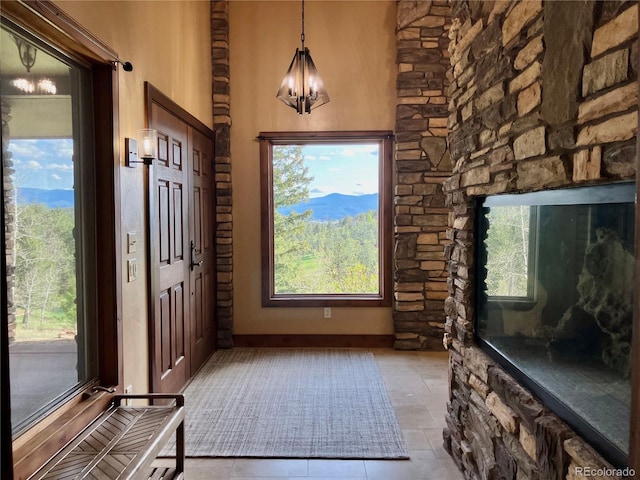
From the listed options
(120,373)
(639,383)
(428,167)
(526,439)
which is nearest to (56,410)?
(120,373)

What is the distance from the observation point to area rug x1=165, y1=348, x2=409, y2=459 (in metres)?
2.34

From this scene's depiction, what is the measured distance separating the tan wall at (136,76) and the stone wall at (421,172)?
7.12 feet

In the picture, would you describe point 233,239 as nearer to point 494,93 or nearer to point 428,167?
point 428,167

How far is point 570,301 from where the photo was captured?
1285mm

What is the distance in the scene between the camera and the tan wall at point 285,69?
404 centimetres

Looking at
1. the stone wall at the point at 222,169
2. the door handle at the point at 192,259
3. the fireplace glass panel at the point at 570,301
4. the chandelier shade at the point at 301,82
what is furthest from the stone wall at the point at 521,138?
the stone wall at the point at 222,169

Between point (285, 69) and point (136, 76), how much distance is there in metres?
2.06

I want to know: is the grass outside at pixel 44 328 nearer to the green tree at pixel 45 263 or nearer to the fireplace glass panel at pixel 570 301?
the green tree at pixel 45 263

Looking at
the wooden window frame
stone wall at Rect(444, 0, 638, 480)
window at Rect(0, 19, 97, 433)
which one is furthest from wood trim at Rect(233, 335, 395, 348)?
window at Rect(0, 19, 97, 433)

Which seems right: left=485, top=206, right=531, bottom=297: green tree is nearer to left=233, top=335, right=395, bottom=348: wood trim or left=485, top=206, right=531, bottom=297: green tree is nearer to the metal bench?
the metal bench

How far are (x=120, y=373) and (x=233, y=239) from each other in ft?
7.40

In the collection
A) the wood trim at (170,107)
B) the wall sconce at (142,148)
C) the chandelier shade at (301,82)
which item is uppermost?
the chandelier shade at (301,82)

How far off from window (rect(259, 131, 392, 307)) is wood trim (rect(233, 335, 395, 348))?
1.15ft

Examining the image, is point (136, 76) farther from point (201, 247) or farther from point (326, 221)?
point (326, 221)
